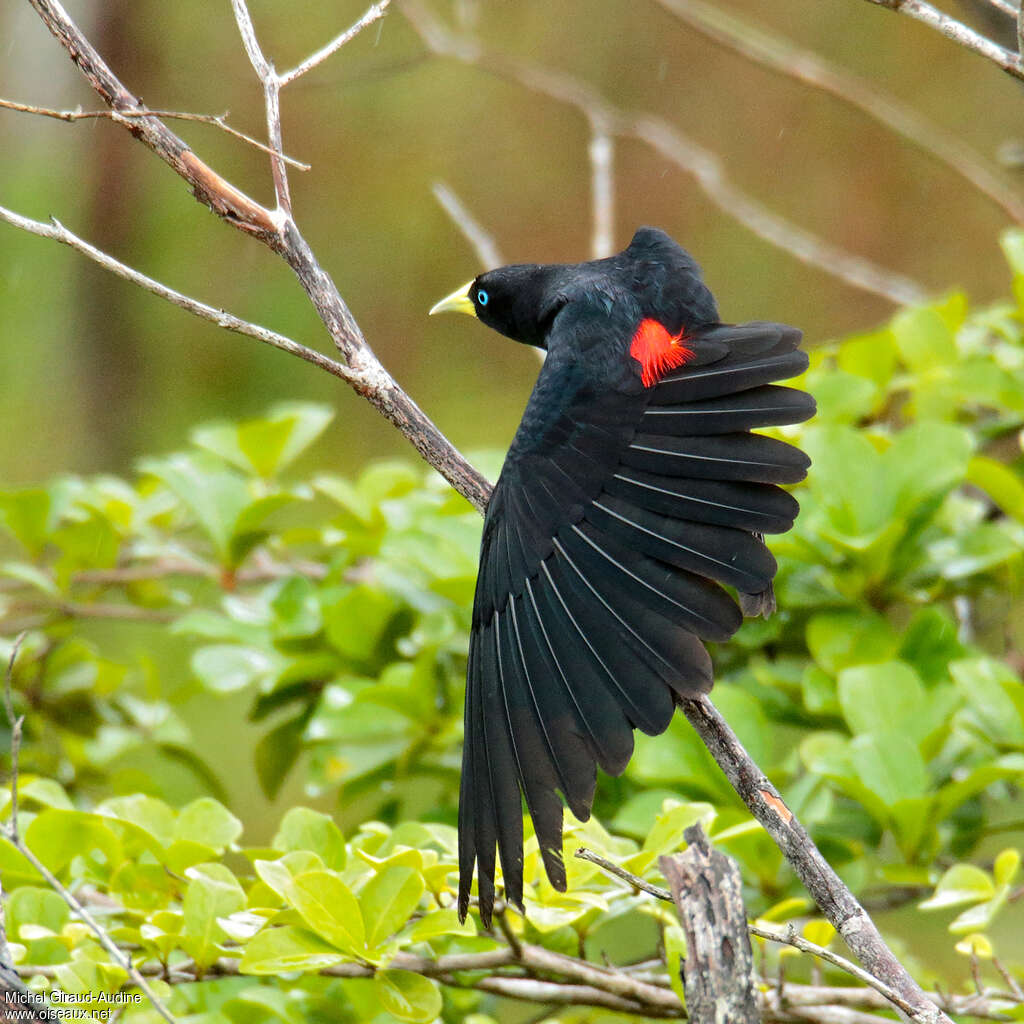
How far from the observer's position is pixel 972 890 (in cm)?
113

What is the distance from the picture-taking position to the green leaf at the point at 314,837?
1.17 meters

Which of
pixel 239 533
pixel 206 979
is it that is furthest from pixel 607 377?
pixel 206 979

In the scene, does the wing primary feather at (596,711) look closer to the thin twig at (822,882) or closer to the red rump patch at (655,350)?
the thin twig at (822,882)

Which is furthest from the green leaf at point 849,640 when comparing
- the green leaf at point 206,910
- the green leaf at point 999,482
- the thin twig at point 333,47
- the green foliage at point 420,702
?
the thin twig at point 333,47

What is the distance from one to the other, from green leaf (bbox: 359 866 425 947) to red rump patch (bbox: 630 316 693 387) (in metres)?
0.69

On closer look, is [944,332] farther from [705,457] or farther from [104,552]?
[104,552]

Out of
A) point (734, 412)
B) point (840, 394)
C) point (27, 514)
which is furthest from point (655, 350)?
point (27, 514)

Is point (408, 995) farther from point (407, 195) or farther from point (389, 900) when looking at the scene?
point (407, 195)

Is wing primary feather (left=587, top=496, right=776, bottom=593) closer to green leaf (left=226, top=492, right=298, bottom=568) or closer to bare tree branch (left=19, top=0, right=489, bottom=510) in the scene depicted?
bare tree branch (left=19, top=0, right=489, bottom=510)

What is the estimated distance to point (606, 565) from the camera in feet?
4.28

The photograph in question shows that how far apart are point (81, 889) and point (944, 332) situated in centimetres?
150

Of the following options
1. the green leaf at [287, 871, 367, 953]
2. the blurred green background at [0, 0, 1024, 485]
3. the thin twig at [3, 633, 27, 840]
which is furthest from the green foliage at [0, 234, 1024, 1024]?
the blurred green background at [0, 0, 1024, 485]

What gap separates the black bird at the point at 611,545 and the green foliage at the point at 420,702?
0.08 m

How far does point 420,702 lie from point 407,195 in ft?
12.6
